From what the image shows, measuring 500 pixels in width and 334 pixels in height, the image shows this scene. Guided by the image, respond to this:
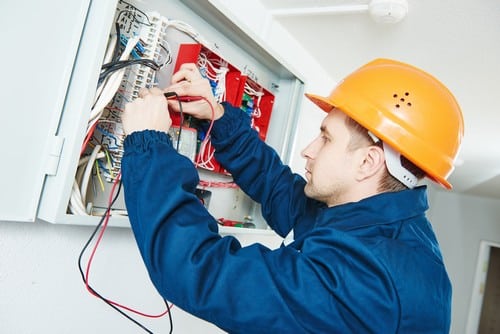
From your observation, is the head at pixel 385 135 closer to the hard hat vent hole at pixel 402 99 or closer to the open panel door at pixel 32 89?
the hard hat vent hole at pixel 402 99

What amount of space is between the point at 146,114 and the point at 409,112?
0.59 metres

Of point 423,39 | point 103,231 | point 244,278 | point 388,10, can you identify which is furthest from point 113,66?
point 423,39

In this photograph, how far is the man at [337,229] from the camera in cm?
59

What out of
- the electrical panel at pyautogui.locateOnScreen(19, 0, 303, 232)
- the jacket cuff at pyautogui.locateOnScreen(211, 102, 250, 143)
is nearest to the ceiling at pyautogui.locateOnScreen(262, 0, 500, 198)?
the electrical panel at pyautogui.locateOnScreen(19, 0, 303, 232)

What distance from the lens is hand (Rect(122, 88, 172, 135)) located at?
0.69m

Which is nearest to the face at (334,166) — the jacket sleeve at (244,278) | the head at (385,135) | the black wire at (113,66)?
the head at (385,135)

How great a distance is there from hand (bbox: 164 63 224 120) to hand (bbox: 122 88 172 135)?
0.36ft

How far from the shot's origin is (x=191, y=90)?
868mm

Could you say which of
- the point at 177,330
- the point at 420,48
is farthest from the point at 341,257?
the point at 420,48

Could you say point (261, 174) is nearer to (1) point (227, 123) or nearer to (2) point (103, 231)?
(1) point (227, 123)

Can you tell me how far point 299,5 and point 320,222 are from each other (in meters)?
0.80

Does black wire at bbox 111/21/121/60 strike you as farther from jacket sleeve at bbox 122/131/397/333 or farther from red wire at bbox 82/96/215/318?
jacket sleeve at bbox 122/131/397/333

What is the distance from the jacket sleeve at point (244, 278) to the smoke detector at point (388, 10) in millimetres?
802

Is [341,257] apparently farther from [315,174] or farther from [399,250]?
[315,174]
